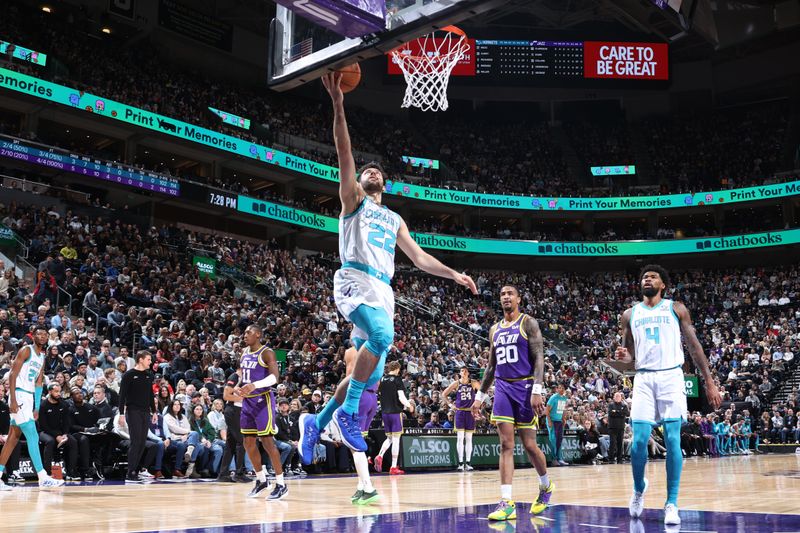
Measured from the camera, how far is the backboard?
7.88m

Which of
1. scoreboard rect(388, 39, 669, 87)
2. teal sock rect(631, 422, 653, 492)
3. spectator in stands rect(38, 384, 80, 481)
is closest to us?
teal sock rect(631, 422, 653, 492)

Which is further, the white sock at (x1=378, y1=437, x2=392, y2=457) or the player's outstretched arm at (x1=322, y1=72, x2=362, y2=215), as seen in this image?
the white sock at (x1=378, y1=437, x2=392, y2=457)

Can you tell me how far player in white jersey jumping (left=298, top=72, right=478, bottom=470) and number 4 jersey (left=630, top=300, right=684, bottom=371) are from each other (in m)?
1.59

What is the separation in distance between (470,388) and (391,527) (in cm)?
1126

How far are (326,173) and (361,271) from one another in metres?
31.8

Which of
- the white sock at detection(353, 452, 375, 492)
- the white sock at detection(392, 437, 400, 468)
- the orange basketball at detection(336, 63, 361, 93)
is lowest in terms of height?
the white sock at detection(392, 437, 400, 468)

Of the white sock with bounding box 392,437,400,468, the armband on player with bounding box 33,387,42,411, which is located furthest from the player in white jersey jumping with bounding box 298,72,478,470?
the white sock with bounding box 392,437,400,468

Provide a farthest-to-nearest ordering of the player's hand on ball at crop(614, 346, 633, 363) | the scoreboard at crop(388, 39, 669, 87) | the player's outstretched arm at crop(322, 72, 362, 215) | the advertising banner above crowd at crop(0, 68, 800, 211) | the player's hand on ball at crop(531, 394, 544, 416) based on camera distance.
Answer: the scoreboard at crop(388, 39, 669, 87), the advertising banner above crowd at crop(0, 68, 800, 211), the player's hand on ball at crop(531, 394, 544, 416), the player's hand on ball at crop(614, 346, 633, 363), the player's outstretched arm at crop(322, 72, 362, 215)

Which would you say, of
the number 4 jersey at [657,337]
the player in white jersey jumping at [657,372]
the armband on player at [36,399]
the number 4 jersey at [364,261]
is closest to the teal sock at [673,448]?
the player in white jersey jumping at [657,372]

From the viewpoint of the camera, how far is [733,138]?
4553cm

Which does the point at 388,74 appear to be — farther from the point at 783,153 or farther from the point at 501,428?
the point at 501,428

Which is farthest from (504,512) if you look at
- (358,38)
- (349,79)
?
(358,38)

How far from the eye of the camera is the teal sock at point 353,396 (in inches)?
242

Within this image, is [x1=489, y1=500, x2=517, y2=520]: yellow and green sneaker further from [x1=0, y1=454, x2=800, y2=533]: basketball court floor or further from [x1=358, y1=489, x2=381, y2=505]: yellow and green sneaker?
[x1=358, y1=489, x2=381, y2=505]: yellow and green sneaker
